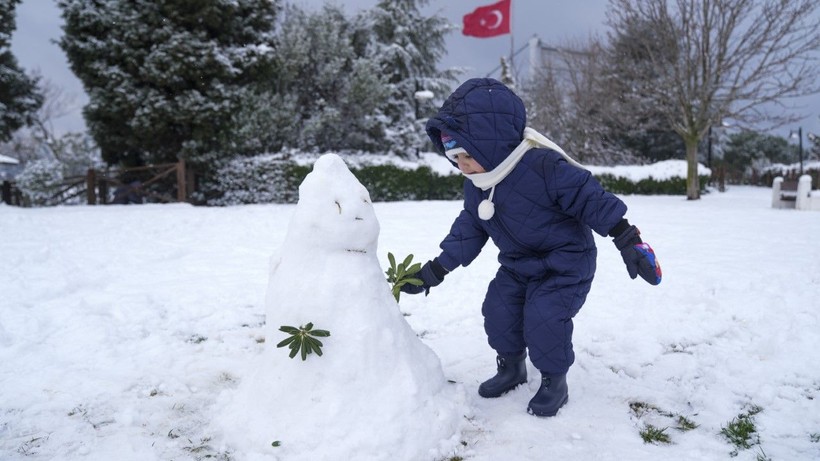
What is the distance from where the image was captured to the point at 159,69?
1333cm

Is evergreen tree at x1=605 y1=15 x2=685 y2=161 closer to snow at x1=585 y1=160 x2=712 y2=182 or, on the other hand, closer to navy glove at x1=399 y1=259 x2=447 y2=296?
snow at x1=585 y1=160 x2=712 y2=182

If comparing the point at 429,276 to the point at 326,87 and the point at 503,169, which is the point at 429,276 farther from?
the point at 326,87

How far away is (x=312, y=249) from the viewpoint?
87.0 inches

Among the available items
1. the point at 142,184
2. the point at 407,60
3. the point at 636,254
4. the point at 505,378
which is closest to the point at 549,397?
the point at 505,378

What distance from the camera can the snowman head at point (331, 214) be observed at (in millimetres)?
2174

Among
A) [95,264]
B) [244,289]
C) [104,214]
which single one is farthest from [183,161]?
[244,289]

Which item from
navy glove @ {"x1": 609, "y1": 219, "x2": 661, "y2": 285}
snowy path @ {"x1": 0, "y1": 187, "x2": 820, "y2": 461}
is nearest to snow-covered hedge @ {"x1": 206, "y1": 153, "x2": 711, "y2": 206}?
snowy path @ {"x1": 0, "y1": 187, "x2": 820, "y2": 461}

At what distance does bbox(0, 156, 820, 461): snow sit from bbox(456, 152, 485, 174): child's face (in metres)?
0.54

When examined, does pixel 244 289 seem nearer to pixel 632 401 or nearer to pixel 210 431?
pixel 210 431

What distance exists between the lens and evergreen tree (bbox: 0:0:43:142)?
1457cm

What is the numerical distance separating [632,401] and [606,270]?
9.63 ft

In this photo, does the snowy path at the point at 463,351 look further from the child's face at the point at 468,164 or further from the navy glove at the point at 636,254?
the child's face at the point at 468,164

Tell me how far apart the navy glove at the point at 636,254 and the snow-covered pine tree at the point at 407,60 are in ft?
59.3

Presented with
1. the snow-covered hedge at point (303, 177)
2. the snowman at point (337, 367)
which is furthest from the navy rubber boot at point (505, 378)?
the snow-covered hedge at point (303, 177)
